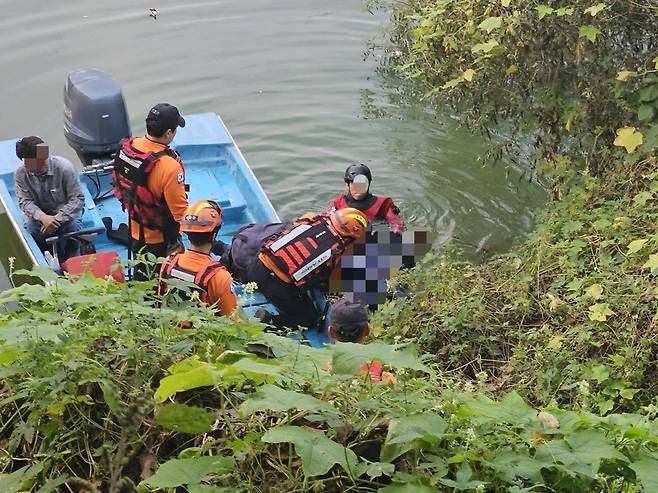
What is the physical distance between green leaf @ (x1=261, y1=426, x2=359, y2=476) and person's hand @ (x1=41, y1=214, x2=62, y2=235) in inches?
231

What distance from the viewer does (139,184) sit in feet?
21.6

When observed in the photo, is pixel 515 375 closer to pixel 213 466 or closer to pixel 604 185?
pixel 604 185

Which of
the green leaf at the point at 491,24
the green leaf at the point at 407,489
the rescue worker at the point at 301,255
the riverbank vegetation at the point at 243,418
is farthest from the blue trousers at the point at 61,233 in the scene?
the green leaf at the point at 407,489

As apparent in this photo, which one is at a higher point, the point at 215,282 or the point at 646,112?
the point at 646,112

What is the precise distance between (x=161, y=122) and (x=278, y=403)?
4.52m

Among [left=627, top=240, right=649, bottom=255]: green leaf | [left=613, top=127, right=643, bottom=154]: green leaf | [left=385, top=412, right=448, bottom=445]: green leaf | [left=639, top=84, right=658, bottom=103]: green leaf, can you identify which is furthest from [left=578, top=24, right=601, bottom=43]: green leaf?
[left=385, top=412, right=448, bottom=445]: green leaf

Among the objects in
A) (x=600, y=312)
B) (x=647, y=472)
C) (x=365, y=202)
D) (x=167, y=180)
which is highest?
(x=647, y=472)

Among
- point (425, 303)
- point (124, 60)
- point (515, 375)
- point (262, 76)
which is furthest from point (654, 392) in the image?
point (124, 60)

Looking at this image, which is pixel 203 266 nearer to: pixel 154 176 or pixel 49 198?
pixel 154 176

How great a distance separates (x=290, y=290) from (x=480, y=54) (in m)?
2.56

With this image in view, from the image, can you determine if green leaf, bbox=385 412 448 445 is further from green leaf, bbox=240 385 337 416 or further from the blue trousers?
the blue trousers

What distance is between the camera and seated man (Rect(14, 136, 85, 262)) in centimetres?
767

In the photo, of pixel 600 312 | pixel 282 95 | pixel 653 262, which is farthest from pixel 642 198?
pixel 282 95

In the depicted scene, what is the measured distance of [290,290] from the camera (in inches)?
248
